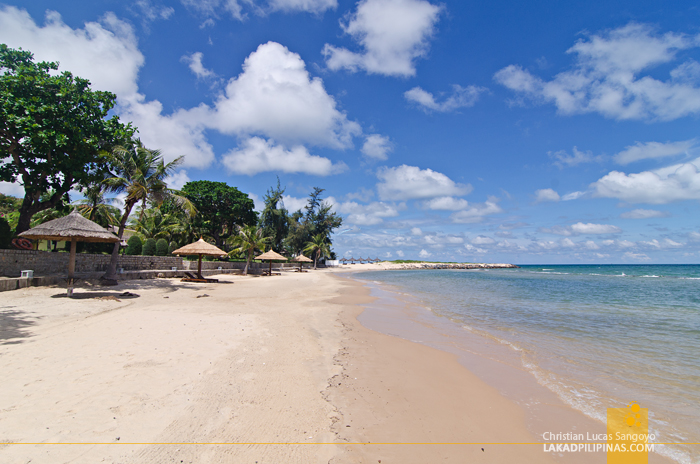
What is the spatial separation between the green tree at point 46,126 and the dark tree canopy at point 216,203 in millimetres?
16378

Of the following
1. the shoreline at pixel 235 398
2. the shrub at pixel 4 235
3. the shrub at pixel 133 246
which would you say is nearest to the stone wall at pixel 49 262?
the shrub at pixel 4 235

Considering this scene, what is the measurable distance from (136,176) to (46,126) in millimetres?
3446

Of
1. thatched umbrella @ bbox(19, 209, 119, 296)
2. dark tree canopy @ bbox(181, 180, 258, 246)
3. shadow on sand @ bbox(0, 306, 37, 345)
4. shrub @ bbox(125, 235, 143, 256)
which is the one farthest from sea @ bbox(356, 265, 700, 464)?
dark tree canopy @ bbox(181, 180, 258, 246)

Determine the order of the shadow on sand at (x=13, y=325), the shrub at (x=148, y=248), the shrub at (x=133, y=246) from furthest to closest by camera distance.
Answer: the shrub at (x=148, y=248) < the shrub at (x=133, y=246) < the shadow on sand at (x=13, y=325)

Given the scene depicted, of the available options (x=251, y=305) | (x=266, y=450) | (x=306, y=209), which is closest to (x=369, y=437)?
(x=266, y=450)

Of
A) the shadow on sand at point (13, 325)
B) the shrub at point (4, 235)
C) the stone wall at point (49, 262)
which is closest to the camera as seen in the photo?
the shadow on sand at point (13, 325)

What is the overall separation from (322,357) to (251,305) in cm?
609

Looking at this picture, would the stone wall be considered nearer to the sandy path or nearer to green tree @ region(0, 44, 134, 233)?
green tree @ region(0, 44, 134, 233)

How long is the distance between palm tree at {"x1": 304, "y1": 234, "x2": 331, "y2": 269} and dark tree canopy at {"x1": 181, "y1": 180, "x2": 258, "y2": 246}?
16.3 m

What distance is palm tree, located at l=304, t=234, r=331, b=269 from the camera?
4938cm

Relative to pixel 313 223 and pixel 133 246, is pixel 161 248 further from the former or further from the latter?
pixel 313 223

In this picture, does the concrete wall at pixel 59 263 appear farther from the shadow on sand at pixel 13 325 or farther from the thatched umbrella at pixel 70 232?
A: the shadow on sand at pixel 13 325

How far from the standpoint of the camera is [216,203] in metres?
32.2

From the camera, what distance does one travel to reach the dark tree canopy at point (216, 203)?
31.2m
